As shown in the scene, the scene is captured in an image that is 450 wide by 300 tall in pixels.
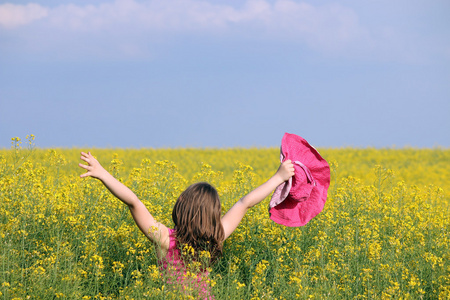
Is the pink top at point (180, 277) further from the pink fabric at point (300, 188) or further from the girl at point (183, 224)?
the pink fabric at point (300, 188)

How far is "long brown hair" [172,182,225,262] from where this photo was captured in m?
3.80

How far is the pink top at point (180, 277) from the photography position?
338 centimetres

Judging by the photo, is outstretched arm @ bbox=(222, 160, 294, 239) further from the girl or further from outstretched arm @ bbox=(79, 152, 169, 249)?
outstretched arm @ bbox=(79, 152, 169, 249)

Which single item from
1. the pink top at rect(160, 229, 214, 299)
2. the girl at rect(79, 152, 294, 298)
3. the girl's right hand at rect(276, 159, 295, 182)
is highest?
the girl's right hand at rect(276, 159, 295, 182)

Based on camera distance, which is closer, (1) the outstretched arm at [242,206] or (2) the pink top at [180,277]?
(2) the pink top at [180,277]

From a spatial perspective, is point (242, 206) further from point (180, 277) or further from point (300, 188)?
point (180, 277)

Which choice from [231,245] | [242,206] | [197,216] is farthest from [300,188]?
[197,216]

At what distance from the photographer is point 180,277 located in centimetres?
356

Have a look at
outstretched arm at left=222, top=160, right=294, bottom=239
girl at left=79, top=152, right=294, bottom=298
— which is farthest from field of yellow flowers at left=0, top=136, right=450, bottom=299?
outstretched arm at left=222, top=160, right=294, bottom=239

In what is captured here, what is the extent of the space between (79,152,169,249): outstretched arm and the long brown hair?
18 cm

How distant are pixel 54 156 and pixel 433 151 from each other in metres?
22.6

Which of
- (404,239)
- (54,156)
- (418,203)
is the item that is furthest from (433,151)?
(54,156)

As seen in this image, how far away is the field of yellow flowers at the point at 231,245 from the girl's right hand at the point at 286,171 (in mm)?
608

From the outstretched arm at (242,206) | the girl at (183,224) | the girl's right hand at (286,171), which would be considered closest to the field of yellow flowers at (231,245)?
the girl at (183,224)
